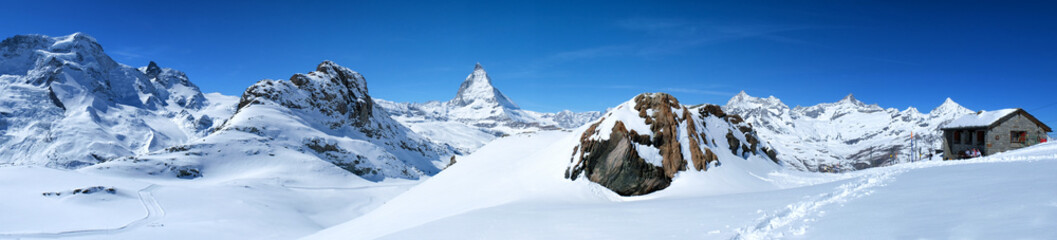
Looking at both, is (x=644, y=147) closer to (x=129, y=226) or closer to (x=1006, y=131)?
(x=129, y=226)

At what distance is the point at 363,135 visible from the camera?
464ft

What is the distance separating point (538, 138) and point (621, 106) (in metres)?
12.8

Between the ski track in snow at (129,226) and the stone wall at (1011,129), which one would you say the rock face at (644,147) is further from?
the ski track in snow at (129,226)

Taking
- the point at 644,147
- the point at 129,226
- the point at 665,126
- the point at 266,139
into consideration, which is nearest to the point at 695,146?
the point at 665,126

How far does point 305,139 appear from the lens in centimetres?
11231

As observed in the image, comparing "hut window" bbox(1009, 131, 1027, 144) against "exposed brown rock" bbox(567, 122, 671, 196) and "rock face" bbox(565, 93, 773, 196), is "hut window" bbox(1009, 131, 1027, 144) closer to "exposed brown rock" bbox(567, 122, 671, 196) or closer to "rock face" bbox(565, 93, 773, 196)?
"rock face" bbox(565, 93, 773, 196)

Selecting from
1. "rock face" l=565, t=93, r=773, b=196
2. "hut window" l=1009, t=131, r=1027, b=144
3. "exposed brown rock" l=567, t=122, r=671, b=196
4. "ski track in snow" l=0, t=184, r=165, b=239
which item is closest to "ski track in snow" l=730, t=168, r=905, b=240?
"exposed brown rock" l=567, t=122, r=671, b=196

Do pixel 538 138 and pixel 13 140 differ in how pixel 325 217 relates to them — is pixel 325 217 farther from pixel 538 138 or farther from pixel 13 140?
pixel 13 140

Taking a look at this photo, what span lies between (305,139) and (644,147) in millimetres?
108991

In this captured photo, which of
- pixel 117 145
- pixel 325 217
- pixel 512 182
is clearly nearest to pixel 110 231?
pixel 325 217

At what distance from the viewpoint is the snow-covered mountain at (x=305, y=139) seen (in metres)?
87.6

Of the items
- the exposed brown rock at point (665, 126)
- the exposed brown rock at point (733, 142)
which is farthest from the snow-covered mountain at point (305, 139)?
the exposed brown rock at point (733, 142)

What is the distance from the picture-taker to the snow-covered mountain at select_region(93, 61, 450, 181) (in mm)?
87562

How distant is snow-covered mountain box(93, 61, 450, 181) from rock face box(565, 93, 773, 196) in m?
82.4
